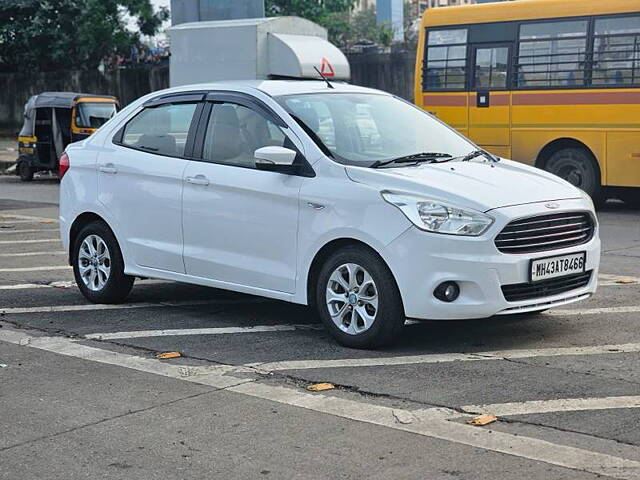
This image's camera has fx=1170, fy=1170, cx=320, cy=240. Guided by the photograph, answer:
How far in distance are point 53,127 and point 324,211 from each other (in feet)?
63.8

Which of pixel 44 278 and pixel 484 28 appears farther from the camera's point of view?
pixel 484 28

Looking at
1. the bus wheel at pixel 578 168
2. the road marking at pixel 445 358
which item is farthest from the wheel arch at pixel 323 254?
the bus wheel at pixel 578 168

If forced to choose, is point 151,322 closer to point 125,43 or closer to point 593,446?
point 593,446

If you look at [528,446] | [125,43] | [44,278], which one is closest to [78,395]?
[528,446]

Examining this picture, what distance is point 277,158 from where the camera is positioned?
24.7 ft

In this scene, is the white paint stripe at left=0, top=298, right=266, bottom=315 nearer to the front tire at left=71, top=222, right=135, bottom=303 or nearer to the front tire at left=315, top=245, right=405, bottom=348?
the front tire at left=71, top=222, right=135, bottom=303

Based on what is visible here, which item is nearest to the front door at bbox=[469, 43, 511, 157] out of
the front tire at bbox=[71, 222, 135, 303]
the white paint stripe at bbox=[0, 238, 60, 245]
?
the white paint stripe at bbox=[0, 238, 60, 245]

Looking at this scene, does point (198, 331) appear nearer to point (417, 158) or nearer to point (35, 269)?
point (417, 158)

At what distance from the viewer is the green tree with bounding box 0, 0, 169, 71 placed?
129 ft

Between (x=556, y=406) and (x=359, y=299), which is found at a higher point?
(x=359, y=299)

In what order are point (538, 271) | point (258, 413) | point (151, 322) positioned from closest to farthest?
point (258, 413) < point (538, 271) < point (151, 322)

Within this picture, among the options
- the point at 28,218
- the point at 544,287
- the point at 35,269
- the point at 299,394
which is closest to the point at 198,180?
the point at 299,394

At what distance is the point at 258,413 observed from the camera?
5844mm

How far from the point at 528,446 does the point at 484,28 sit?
1326cm
